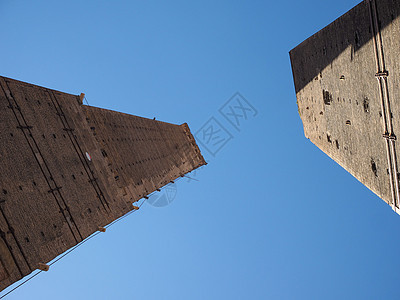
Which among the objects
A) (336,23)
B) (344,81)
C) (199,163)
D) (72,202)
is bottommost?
(199,163)

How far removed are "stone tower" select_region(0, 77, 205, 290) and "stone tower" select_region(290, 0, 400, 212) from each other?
7.16 m

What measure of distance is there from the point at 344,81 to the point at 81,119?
24.7ft

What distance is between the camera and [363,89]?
344 inches

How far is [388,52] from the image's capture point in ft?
23.6

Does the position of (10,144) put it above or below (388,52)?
above

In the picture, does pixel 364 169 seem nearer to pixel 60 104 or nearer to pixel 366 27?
pixel 366 27

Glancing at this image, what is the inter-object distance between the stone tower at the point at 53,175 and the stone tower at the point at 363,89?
716 centimetres

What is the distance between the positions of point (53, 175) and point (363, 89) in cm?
746

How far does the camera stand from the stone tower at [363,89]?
731cm

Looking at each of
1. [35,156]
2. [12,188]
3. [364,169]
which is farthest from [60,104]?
[364,169]

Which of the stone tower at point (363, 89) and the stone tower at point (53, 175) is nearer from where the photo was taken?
the stone tower at point (53, 175)

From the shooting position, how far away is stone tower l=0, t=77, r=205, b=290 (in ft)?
22.5

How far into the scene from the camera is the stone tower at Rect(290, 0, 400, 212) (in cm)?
731

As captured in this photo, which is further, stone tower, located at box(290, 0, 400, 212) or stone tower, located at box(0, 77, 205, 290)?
stone tower, located at box(290, 0, 400, 212)
